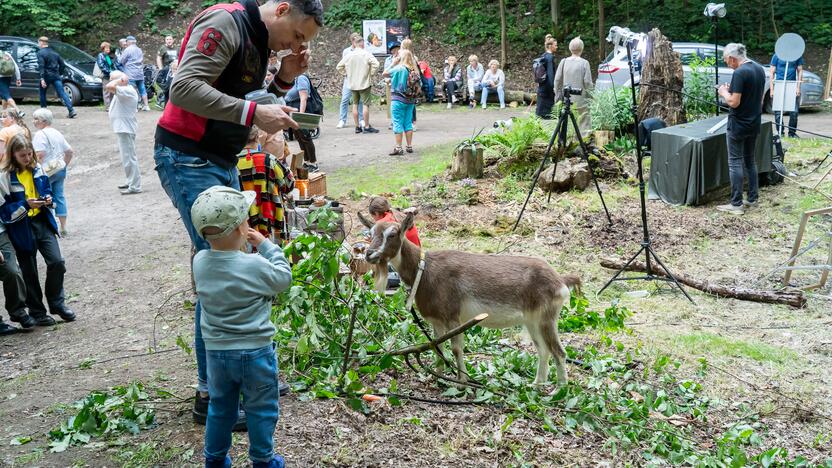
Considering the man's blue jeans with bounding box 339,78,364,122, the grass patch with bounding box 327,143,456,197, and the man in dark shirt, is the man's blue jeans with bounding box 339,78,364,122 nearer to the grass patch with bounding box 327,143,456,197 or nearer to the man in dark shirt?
the grass patch with bounding box 327,143,456,197

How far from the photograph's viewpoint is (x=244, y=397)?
144 inches

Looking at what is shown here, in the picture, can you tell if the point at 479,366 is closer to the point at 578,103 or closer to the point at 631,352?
the point at 631,352

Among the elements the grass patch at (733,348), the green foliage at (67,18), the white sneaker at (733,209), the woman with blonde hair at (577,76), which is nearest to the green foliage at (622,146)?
the woman with blonde hair at (577,76)

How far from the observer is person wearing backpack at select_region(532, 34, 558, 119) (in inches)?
646

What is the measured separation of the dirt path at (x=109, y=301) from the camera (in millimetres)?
5105

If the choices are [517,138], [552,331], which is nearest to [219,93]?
[552,331]

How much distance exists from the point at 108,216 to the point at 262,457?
31.2ft

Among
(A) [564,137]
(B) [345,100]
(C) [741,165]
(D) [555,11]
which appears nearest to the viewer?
(C) [741,165]

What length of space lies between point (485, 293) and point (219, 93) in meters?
2.45

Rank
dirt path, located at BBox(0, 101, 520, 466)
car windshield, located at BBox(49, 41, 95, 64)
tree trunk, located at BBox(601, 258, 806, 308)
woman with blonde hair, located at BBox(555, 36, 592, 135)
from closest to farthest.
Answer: dirt path, located at BBox(0, 101, 520, 466)
tree trunk, located at BBox(601, 258, 806, 308)
woman with blonde hair, located at BBox(555, 36, 592, 135)
car windshield, located at BBox(49, 41, 95, 64)

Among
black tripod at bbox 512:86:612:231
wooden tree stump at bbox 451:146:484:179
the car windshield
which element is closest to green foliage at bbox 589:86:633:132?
black tripod at bbox 512:86:612:231

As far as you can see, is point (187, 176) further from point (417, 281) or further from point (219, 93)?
point (417, 281)

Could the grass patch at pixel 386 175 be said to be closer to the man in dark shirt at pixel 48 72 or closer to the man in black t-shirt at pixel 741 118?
the man in black t-shirt at pixel 741 118

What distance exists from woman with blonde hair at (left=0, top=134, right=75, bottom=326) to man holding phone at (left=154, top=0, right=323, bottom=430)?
4440mm
